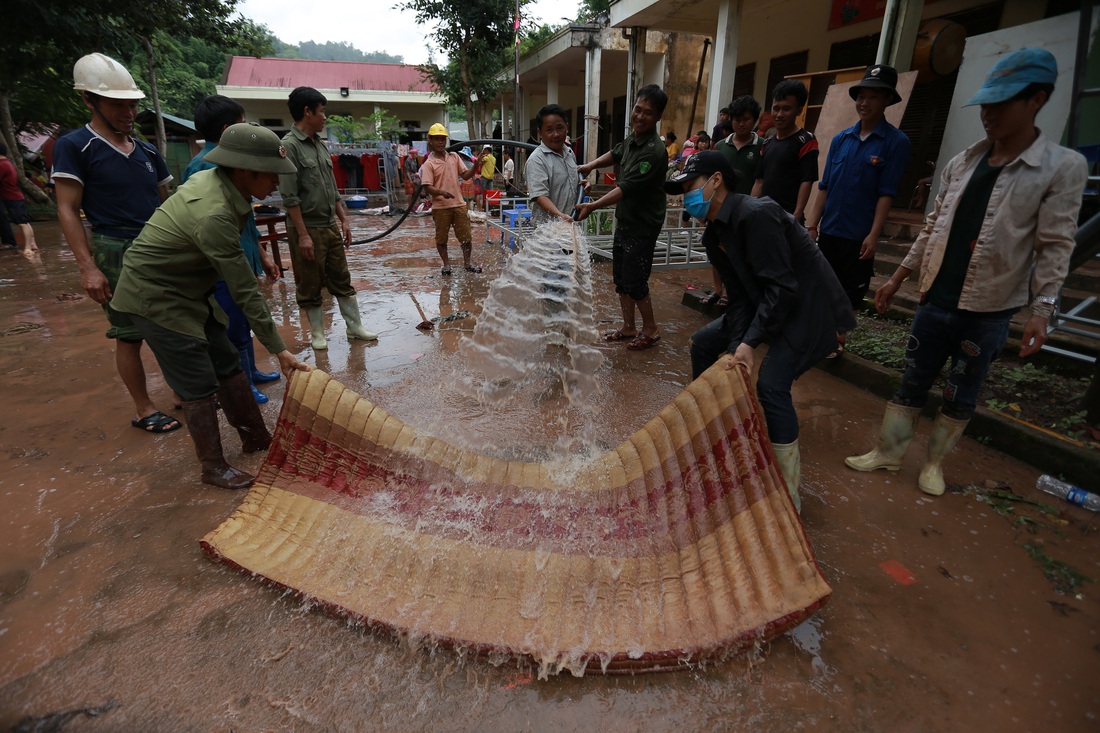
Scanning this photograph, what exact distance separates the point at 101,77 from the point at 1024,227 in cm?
490

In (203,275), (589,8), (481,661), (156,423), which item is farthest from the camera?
(589,8)

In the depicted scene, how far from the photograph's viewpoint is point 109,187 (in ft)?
10.8

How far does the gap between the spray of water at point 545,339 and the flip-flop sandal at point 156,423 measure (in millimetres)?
2027

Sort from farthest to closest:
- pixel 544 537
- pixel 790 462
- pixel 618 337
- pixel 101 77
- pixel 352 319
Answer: pixel 618 337 → pixel 352 319 → pixel 101 77 → pixel 790 462 → pixel 544 537

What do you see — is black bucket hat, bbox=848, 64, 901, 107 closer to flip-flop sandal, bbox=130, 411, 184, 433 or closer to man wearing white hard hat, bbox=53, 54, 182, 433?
man wearing white hard hat, bbox=53, 54, 182, 433

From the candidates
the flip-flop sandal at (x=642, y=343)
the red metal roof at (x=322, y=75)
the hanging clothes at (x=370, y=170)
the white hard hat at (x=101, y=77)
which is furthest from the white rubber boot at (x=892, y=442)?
the red metal roof at (x=322, y=75)

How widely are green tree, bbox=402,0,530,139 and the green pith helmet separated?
56.8 feet

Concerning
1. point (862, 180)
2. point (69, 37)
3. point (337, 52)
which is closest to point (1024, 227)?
point (862, 180)

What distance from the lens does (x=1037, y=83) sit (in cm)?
226

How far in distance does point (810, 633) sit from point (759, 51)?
448 inches

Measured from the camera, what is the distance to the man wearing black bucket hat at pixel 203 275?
8.64ft

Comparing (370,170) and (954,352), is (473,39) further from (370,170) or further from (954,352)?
(954,352)

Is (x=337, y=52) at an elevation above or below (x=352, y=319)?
above

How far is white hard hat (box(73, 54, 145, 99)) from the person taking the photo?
3.03 m
